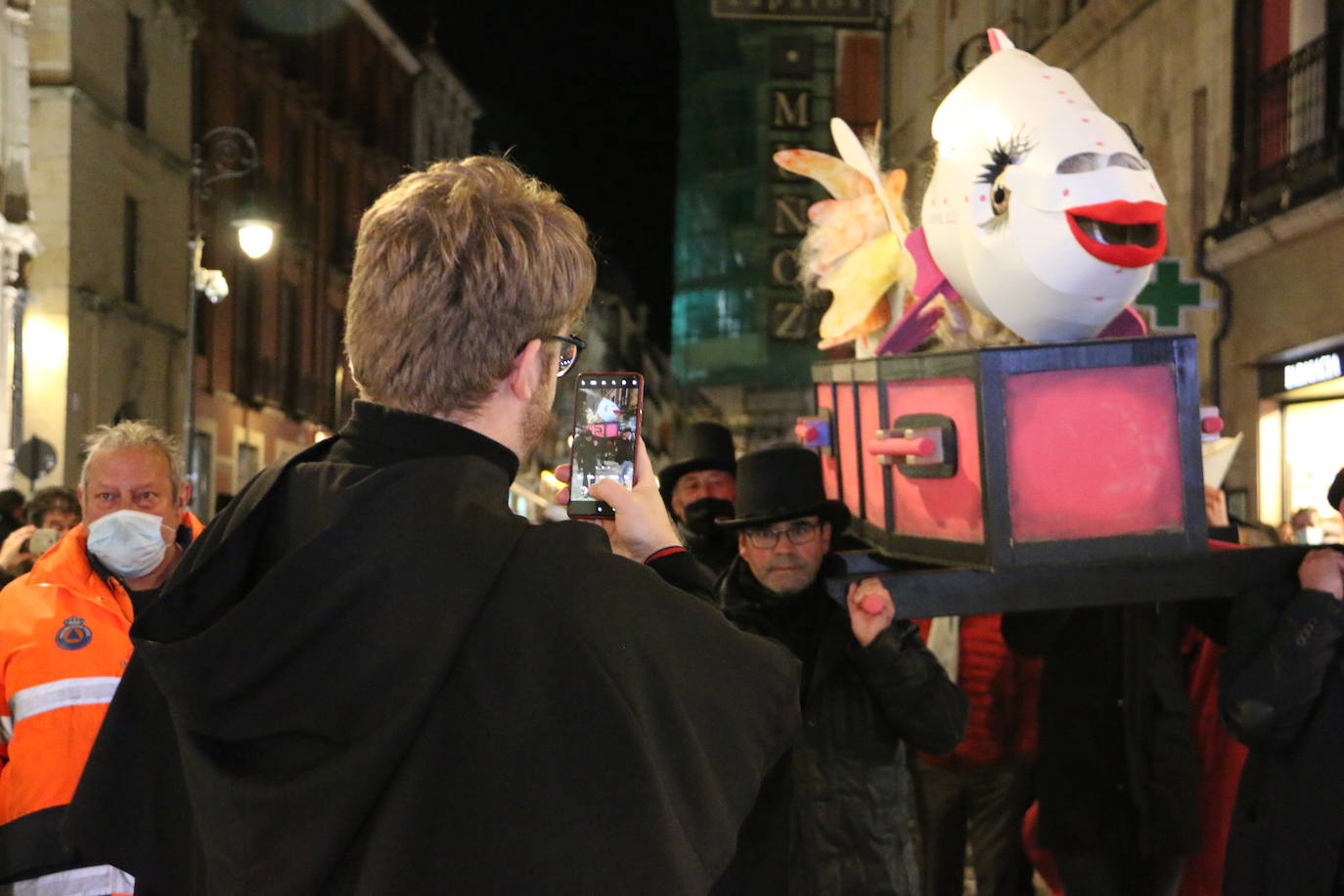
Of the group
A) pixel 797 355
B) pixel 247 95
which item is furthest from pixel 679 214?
pixel 797 355

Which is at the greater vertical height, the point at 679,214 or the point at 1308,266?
the point at 679,214

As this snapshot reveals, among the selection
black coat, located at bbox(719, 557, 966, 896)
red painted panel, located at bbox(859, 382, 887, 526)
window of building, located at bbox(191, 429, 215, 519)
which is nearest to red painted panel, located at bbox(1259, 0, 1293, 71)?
red painted panel, located at bbox(859, 382, 887, 526)

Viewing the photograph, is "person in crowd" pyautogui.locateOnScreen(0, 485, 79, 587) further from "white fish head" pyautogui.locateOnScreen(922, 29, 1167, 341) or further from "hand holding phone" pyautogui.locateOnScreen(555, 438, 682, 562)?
"hand holding phone" pyautogui.locateOnScreen(555, 438, 682, 562)

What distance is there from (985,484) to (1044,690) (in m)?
1.85

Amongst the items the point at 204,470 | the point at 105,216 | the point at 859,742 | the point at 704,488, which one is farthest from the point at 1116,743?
the point at 204,470

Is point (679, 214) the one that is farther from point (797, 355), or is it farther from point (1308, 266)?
point (1308, 266)

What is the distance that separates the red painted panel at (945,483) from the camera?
295 cm

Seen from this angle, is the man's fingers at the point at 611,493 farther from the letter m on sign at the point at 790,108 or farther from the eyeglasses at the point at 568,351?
the letter m on sign at the point at 790,108

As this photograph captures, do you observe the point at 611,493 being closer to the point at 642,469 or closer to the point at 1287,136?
the point at 642,469

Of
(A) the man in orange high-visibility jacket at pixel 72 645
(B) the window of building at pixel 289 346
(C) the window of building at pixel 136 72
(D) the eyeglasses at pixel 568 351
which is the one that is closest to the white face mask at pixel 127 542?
(A) the man in orange high-visibility jacket at pixel 72 645

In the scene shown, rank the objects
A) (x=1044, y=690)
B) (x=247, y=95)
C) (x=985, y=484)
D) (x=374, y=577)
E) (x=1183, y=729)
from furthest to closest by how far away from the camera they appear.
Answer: (x=247, y=95) → (x=1044, y=690) → (x=1183, y=729) → (x=985, y=484) → (x=374, y=577)

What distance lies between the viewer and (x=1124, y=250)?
2.96 meters

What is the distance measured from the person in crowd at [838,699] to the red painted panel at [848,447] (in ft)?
0.24

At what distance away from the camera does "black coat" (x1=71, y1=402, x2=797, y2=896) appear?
153 centimetres
